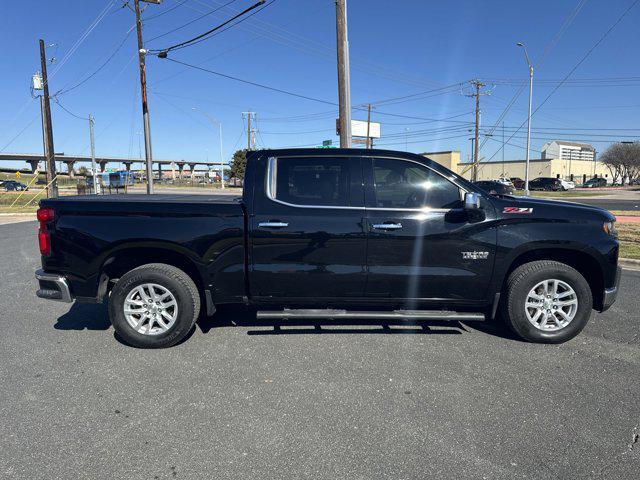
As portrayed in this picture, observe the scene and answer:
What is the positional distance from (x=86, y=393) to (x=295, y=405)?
163 cm

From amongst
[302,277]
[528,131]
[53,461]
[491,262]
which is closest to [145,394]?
[53,461]

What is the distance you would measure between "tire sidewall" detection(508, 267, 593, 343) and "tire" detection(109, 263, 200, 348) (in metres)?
3.08

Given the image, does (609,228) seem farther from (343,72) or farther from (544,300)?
(343,72)

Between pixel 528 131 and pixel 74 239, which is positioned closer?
pixel 74 239

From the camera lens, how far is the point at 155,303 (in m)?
4.34

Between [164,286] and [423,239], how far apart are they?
8.16 ft

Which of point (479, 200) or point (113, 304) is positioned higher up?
point (479, 200)

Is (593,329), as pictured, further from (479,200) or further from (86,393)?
(86,393)

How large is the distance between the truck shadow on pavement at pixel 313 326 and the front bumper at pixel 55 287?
683 millimetres

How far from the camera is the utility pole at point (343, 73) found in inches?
480

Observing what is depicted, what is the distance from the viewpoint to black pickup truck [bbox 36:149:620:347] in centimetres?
423

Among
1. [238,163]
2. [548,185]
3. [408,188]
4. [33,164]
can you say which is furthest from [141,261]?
[33,164]

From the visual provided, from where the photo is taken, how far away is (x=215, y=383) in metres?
3.66

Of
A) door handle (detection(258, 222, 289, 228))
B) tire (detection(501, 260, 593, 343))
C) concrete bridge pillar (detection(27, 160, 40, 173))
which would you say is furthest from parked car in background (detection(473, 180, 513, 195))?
concrete bridge pillar (detection(27, 160, 40, 173))
